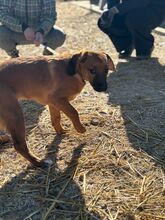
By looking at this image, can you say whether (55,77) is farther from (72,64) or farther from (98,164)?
(98,164)

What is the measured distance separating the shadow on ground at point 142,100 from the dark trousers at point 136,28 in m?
0.27

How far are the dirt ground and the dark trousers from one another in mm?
1213

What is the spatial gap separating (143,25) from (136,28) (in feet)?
0.36

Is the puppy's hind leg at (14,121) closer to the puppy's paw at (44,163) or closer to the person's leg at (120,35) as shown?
the puppy's paw at (44,163)

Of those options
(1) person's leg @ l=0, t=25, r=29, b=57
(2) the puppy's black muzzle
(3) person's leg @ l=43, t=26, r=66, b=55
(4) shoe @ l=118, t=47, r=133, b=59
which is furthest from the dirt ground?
(4) shoe @ l=118, t=47, r=133, b=59

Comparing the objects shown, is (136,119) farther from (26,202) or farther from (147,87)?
(26,202)

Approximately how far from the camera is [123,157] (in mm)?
3684

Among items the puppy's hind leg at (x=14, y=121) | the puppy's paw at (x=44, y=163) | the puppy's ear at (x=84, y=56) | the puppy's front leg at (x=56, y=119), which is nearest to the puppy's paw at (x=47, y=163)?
the puppy's paw at (x=44, y=163)

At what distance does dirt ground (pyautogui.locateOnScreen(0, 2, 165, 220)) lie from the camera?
3.05 m

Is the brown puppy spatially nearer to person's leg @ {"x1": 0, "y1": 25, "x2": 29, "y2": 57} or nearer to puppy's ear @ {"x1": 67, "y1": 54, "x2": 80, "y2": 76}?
puppy's ear @ {"x1": 67, "y1": 54, "x2": 80, "y2": 76}

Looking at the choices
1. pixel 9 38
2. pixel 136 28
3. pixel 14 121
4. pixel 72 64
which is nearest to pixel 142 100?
pixel 72 64

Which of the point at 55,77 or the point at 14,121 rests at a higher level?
the point at 55,77

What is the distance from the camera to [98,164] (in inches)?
141

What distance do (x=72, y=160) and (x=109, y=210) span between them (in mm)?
767
